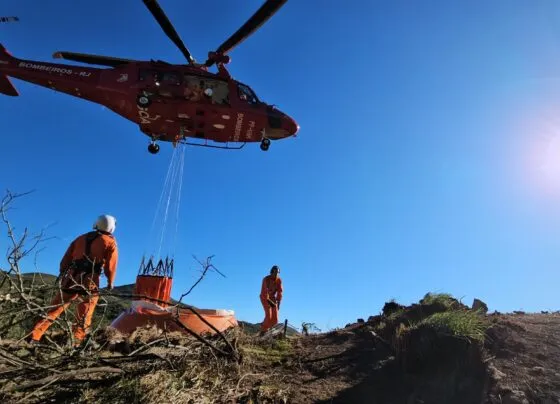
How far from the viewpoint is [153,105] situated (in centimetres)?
1115

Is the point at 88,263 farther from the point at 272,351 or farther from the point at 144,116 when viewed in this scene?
the point at 144,116

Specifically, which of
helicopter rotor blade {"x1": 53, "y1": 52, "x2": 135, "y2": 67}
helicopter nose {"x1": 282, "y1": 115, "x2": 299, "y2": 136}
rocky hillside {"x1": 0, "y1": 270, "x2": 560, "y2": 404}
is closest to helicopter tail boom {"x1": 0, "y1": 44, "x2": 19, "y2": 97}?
helicopter rotor blade {"x1": 53, "y1": 52, "x2": 135, "y2": 67}

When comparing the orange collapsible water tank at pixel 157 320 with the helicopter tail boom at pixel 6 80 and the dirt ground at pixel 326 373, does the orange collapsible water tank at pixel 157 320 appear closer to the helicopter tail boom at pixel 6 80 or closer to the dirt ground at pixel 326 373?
the dirt ground at pixel 326 373

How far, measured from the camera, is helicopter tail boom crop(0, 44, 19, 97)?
38.2 ft

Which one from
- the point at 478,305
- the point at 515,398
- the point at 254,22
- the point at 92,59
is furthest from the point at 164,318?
the point at 92,59

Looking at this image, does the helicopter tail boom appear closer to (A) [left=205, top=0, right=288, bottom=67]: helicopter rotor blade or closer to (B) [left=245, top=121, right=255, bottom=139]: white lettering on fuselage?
(A) [left=205, top=0, right=288, bottom=67]: helicopter rotor blade

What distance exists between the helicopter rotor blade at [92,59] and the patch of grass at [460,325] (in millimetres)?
10053

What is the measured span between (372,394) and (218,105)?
8650mm

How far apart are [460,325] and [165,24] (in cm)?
880

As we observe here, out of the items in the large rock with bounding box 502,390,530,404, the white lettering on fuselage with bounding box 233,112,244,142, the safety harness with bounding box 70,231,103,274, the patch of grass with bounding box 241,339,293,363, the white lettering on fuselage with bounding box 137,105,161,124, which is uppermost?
the white lettering on fuselage with bounding box 233,112,244,142

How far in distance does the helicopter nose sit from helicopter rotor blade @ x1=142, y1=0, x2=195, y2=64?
3093 millimetres

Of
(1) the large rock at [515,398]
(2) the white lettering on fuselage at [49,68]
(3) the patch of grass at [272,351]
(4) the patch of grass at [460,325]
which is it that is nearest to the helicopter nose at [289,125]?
(2) the white lettering on fuselage at [49,68]

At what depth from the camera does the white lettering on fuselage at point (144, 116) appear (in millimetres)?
11203

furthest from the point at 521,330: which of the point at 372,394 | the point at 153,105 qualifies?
the point at 153,105
